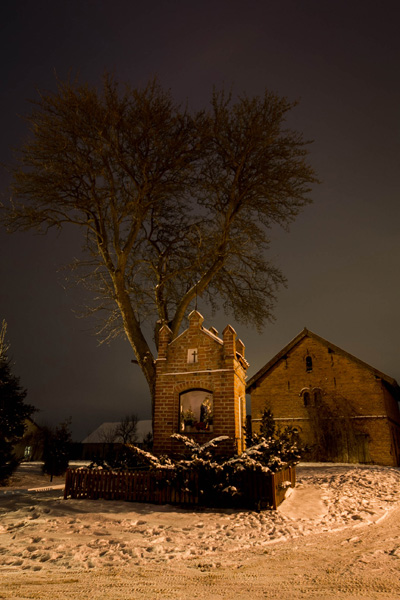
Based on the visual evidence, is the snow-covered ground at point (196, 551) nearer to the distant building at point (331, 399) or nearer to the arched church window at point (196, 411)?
the arched church window at point (196, 411)

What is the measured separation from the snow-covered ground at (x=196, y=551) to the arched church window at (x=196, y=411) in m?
2.98

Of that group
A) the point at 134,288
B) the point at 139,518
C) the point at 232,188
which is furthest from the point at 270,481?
the point at 232,188

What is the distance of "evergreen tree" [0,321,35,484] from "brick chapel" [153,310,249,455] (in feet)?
24.7

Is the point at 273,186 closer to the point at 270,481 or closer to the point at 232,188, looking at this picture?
the point at 232,188

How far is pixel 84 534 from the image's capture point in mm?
6617

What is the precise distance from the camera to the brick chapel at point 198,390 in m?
11.7

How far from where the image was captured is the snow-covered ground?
14.4 ft

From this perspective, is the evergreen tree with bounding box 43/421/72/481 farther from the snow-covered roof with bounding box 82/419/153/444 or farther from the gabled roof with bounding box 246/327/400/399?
the snow-covered roof with bounding box 82/419/153/444

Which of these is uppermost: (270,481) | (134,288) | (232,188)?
(232,188)

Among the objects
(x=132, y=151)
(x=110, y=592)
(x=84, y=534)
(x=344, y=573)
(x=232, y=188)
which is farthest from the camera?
(x=232, y=188)

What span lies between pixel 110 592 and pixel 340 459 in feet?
73.5

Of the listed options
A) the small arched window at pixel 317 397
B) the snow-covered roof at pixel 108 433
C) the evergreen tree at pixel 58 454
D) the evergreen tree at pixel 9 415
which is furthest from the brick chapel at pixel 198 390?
the snow-covered roof at pixel 108 433

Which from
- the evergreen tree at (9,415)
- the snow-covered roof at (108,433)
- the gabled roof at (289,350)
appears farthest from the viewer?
the snow-covered roof at (108,433)

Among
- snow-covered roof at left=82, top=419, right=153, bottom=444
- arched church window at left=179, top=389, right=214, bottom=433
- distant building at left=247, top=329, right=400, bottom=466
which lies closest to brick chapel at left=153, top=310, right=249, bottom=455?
arched church window at left=179, top=389, right=214, bottom=433
